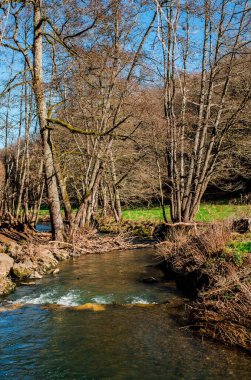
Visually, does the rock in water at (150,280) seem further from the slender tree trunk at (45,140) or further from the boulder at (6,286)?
the slender tree trunk at (45,140)

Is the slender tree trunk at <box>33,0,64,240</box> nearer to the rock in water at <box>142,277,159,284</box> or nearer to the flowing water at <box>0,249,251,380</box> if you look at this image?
the flowing water at <box>0,249,251,380</box>

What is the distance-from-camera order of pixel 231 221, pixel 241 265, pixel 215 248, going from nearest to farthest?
1. pixel 241 265
2. pixel 215 248
3. pixel 231 221

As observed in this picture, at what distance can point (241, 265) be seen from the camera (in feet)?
24.8

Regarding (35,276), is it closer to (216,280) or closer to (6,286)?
(6,286)

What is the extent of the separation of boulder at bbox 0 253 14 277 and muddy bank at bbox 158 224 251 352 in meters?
4.66

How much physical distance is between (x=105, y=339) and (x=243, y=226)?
6176mm

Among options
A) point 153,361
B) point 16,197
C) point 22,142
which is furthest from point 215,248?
point 22,142

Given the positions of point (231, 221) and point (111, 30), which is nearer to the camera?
point (231, 221)

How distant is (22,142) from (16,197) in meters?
4.20

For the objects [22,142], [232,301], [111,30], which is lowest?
[232,301]

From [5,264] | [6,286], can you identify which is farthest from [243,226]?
[5,264]

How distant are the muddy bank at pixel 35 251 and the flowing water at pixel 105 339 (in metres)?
1.08

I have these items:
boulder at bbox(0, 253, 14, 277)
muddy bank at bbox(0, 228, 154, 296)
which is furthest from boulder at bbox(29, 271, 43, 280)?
boulder at bbox(0, 253, 14, 277)

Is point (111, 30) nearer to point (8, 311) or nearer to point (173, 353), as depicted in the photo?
point (8, 311)
